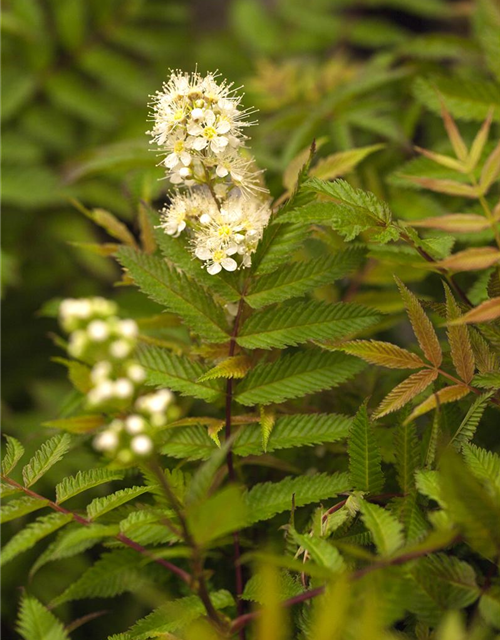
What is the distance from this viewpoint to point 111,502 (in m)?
0.71

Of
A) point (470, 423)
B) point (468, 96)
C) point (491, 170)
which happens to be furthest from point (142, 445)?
point (468, 96)

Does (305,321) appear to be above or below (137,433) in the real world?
above

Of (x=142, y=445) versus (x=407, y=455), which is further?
(x=407, y=455)

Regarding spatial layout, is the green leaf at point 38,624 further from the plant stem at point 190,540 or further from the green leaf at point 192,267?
the green leaf at point 192,267

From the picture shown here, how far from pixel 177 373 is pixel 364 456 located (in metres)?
0.27

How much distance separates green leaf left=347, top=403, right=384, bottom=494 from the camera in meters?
0.74

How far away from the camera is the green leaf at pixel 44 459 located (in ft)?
2.41

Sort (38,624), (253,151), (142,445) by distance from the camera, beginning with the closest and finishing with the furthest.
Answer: (142,445) → (38,624) → (253,151)

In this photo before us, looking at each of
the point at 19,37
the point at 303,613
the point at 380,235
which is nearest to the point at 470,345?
the point at 380,235

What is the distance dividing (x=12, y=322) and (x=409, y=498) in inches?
51.5

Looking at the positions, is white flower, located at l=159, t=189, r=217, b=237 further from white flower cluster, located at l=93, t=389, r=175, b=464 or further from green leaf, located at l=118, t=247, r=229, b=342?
white flower cluster, located at l=93, t=389, r=175, b=464

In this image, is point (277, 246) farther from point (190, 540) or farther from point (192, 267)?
point (190, 540)

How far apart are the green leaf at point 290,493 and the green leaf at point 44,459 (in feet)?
0.78

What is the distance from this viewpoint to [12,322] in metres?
1.71
